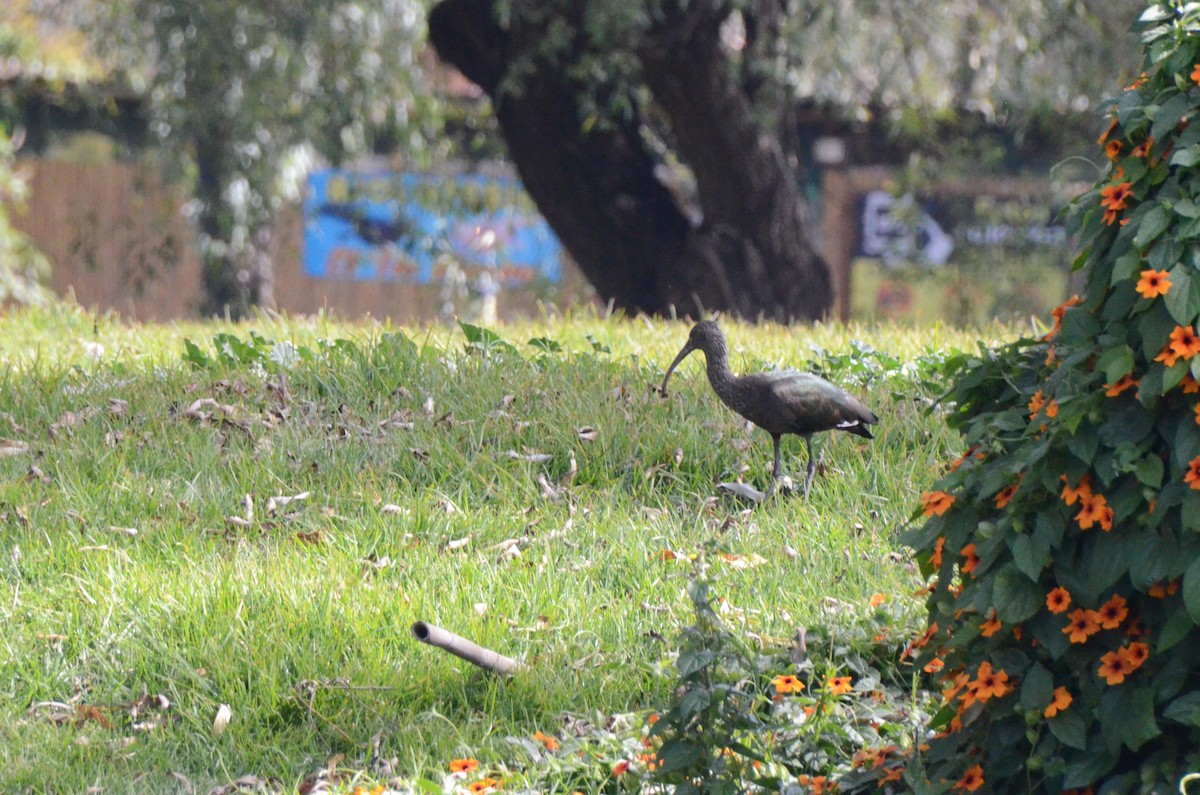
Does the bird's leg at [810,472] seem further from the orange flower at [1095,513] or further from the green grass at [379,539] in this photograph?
the orange flower at [1095,513]

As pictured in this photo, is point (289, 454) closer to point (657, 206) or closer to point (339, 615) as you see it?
point (339, 615)

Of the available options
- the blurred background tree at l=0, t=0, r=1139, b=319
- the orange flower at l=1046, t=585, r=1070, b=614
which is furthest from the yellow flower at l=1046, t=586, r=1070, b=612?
the blurred background tree at l=0, t=0, r=1139, b=319

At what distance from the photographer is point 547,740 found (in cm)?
368

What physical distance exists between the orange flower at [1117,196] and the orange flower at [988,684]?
0.94 metres

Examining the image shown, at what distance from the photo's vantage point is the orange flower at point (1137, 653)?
2.62 meters

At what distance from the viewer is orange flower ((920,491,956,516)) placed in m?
2.94

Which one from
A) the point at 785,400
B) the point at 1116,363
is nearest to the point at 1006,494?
the point at 1116,363

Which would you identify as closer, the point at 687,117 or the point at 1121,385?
the point at 1121,385

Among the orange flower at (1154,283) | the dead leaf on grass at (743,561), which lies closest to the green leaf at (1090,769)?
the orange flower at (1154,283)

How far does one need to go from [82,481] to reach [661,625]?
2399mm

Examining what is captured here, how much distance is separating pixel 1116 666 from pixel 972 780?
16.4 inches

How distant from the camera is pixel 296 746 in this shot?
3754 mm

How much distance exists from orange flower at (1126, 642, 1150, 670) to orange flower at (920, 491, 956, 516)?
47 cm

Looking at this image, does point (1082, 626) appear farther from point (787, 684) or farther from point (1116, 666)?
point (787, 684)
